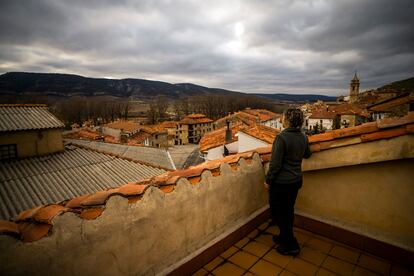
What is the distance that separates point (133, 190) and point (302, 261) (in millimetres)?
2132

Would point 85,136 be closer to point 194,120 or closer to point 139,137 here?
point 139,137

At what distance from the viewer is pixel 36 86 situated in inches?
7766

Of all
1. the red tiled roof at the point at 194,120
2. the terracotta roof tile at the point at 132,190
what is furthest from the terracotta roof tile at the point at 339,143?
the red tiled roof at the point at 194,120

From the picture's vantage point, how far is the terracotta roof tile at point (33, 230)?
1424 millimetres

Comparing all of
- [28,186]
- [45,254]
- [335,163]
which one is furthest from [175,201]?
[28,186]

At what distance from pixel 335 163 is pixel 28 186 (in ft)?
38.5

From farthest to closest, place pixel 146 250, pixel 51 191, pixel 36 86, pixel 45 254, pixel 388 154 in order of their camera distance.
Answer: pixel 36 86 → pixel 51 191 → pixel 388 154 → pixel 146 250 → pixel 45 254

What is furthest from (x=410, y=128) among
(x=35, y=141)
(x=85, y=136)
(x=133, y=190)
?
(x=85, y=136)

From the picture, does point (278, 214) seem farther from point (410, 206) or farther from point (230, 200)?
point (410, 206)

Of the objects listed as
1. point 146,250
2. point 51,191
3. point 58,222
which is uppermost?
point 58,222

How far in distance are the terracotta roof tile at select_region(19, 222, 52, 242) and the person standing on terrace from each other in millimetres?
2144

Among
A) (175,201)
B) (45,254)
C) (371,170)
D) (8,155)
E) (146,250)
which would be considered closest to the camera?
(45,254)

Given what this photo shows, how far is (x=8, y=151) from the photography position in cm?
1140

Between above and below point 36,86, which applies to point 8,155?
below
